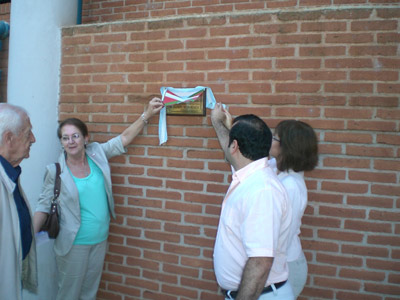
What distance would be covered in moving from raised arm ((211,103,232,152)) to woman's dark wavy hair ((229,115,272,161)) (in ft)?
2.74

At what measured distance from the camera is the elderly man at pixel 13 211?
6.07ft

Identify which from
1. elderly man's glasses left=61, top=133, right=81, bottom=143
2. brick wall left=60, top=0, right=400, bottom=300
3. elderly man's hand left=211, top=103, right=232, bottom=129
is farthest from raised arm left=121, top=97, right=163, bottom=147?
elderly man's hand left=211, top=103, right=232, bottom=129

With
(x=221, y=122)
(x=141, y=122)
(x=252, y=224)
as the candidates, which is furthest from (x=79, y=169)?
(x=252, y=224)

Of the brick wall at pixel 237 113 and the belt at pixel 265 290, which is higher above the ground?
the brick wall at pixel 237 113

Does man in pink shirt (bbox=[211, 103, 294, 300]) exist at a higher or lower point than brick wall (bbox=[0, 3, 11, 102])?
lower

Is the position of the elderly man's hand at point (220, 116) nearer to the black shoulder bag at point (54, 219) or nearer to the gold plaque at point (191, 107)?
the gold plaque at point (191, 107)

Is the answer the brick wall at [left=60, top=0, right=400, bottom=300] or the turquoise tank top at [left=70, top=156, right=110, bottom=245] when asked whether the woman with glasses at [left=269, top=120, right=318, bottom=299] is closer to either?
the brick wall at [left=60, top=0, right=400, bottom=300]

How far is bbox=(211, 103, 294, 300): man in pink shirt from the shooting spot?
167cm

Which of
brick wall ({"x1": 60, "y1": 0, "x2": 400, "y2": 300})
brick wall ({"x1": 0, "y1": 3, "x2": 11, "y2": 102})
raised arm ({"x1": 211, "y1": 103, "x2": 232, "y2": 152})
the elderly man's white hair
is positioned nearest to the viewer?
the elderly man's white hair

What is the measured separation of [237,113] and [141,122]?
877 millimetres

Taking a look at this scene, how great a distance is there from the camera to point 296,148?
7.73 ft

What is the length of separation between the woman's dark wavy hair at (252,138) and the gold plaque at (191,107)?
1.05m

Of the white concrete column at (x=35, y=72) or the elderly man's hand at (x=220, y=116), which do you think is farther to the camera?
the white concrete column at (x=35, y=72)

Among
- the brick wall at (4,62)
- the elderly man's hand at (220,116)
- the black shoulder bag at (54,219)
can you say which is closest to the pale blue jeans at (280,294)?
the elderly man's hand at (220,116)
